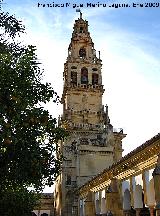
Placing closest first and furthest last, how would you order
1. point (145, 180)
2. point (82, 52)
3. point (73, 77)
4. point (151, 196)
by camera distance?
point (151, 196)
point (145, 180)
point (73, 77)
point (82, 52)

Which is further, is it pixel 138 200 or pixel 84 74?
pixel 84 74

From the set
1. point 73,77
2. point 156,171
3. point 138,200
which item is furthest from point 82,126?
point 156,171

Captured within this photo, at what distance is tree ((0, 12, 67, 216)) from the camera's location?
419 inches

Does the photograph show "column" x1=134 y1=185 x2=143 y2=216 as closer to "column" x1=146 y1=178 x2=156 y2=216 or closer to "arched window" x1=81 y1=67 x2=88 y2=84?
"column" x1=146 y1=178 x2=156 y2=216

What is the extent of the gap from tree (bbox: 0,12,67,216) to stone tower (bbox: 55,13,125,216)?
98.9ft

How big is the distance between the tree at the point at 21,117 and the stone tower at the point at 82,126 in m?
30.1

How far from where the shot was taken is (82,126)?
159 feet

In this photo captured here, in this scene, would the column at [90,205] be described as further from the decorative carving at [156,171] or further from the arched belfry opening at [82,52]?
the arched belfry opening at [82,52]

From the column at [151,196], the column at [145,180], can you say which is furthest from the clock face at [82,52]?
the column at [151,196]

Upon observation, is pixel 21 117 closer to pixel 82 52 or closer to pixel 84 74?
pixel 84 74

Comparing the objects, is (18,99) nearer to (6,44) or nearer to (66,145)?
(6,44)

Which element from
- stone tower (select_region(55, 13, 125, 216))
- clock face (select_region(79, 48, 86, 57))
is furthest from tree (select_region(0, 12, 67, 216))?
clock face (select_region(79, 48, 86, 57))

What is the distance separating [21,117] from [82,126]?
123 feet

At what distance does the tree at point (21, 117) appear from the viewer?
10641 mm
